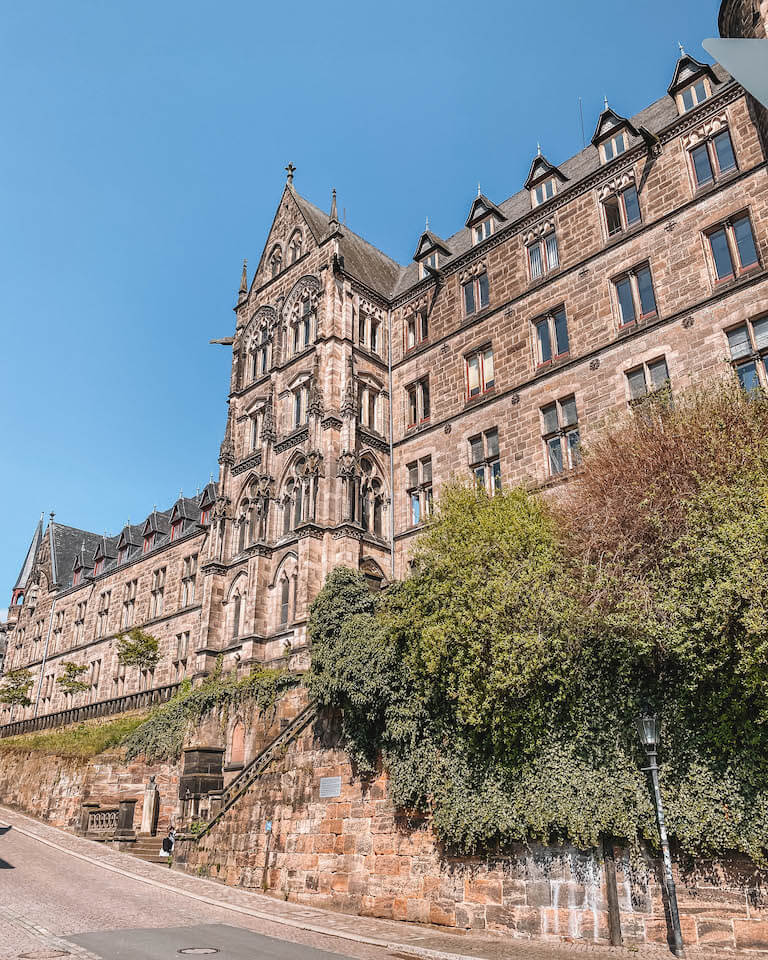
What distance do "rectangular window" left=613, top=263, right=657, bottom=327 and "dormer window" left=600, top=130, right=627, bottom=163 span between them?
181 inches

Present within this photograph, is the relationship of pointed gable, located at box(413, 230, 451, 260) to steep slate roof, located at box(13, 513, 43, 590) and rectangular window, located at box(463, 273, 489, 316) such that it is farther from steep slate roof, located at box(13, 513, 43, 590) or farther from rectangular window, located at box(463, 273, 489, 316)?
steep slate roof, located at box(13, 513, 43, 590)

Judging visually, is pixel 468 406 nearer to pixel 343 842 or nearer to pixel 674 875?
pixel 343 842

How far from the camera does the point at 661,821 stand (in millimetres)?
11609

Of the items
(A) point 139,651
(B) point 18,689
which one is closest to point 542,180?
(A) point 139,651

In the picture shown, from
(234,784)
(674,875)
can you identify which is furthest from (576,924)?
(234,784)

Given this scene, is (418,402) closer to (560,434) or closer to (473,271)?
(473,271)

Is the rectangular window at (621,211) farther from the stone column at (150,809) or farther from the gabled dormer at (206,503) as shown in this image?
the gabled dormer at (206,503)

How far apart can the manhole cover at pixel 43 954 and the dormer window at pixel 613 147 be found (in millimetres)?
25467

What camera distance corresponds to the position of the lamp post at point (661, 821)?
11148 mm

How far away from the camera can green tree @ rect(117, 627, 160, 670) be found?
3959cm

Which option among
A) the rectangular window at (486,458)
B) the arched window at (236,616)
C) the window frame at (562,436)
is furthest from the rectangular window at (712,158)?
the arched window at (236,616)

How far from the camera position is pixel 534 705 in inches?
543

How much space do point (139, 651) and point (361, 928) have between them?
2822 cm

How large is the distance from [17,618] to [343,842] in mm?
55489
